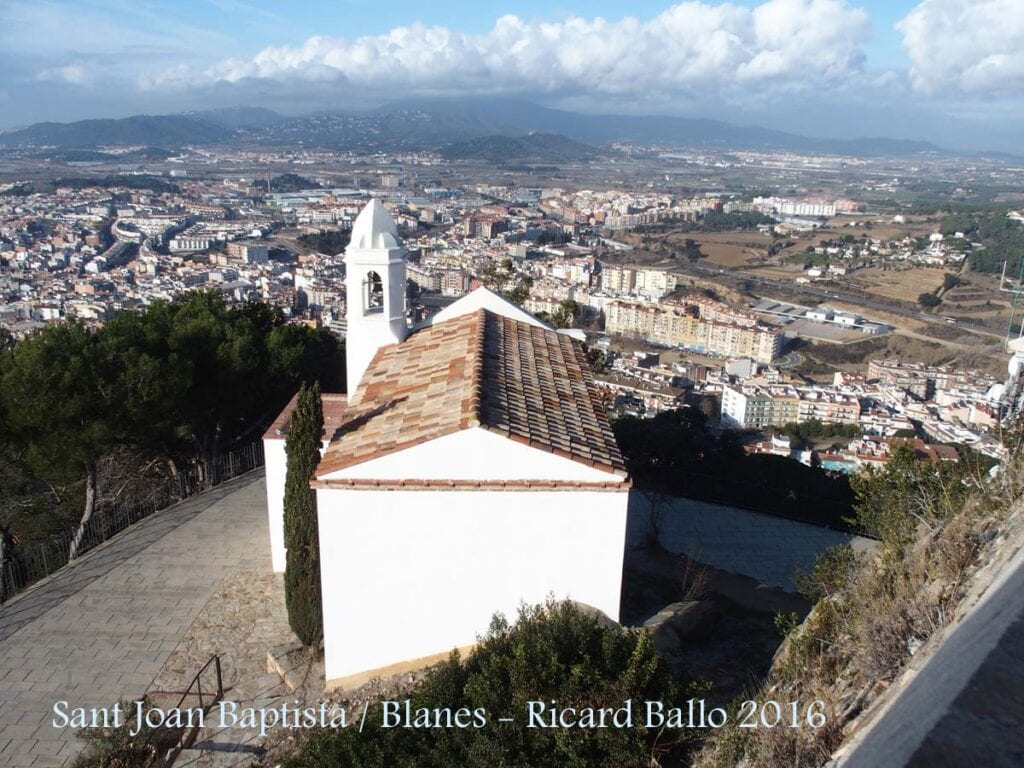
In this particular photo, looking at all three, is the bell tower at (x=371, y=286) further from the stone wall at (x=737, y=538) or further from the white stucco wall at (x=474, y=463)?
the stone wall at (x=737, y=538)

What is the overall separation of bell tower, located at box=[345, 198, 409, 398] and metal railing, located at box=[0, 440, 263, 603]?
346 cm

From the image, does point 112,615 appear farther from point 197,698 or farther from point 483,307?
point 483,307

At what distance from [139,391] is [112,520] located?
1705 mm

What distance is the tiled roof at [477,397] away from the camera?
636 cm

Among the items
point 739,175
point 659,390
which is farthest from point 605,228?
point 739,175

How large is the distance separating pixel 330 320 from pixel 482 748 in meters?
53.0

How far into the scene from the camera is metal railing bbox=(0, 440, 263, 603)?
29.5 feet

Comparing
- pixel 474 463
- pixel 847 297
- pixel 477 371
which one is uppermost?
pixel 477 371

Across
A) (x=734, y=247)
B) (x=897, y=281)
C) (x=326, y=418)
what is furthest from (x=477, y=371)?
(x=734, y=247)

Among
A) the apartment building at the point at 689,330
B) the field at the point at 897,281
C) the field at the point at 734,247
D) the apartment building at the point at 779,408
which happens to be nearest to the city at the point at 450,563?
the apartment building at the point at 779,408

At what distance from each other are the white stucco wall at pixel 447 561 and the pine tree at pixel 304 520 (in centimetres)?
71

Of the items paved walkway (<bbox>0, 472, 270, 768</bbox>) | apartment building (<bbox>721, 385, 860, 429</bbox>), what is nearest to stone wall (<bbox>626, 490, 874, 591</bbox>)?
paved walkway (<bbox>0, 472, 270, 768</bbox>)

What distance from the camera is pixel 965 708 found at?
114 inches

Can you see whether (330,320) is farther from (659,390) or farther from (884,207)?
(884,207)
